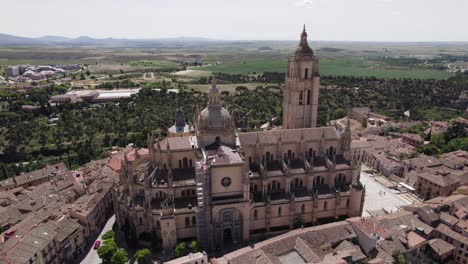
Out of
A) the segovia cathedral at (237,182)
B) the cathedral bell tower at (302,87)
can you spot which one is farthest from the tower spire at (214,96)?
the cathedral bell tower at (302,87)

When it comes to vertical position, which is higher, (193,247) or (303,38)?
(303,38)

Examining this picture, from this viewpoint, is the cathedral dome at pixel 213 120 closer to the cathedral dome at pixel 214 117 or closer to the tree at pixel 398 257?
the cathedral dome at pixel 214 117

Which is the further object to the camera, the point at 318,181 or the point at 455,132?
the point at 455,132

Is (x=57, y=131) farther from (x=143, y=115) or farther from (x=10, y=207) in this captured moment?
(x=10, y=207)

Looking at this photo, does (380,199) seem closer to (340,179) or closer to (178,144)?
(340,179)

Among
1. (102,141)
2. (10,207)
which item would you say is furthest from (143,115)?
(10,207)

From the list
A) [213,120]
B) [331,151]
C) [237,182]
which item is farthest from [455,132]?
[213,120]

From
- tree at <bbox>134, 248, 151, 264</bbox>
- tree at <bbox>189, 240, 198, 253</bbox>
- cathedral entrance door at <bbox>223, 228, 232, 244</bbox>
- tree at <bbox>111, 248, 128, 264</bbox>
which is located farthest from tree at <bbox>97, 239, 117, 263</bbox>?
cathedral entrance door at <bbox>223, 228, 232, 244</bbox>
